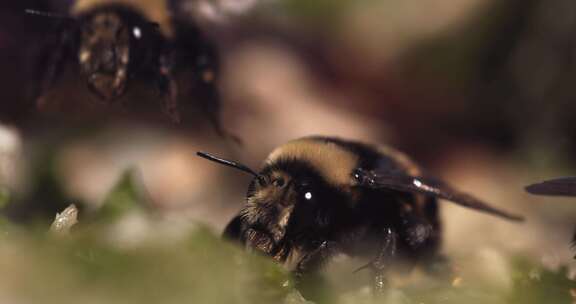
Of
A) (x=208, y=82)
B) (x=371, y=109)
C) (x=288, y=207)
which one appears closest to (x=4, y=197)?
(x=208, y=82)

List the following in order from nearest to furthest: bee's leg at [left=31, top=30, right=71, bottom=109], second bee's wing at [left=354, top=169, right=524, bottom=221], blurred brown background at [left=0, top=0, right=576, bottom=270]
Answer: second bee's wing at [left=354, top=169, right=524, bottom=221], bee's leg at [left=31, top=30, right=71, bottom=109], blurred brown background at [left=0, top=0, right=576, bottom=270]

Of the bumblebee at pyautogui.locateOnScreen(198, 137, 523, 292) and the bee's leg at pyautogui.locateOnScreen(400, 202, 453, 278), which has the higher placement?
the bumblebee at pyautogui.locateOnScreen(198, 137, 523, 292)

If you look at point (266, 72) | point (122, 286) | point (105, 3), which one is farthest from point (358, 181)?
point (266, 72)

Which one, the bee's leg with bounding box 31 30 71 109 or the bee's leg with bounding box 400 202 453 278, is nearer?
the bee's leg with bounding box 400 202 453 278

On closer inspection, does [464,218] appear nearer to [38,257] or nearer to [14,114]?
[14,114]

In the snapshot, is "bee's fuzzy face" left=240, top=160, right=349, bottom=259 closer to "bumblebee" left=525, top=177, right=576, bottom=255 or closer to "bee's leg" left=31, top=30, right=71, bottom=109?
"bumblebee" left=525, top=177, right=576, bottom=255

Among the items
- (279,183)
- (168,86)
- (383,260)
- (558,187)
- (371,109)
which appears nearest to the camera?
(558,187)

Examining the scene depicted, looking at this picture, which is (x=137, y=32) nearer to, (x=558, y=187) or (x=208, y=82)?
(x=208, y=82)

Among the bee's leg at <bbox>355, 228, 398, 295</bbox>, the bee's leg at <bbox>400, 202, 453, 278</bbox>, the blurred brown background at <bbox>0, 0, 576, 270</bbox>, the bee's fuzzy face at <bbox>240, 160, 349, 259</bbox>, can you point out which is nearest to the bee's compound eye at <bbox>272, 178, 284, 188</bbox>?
the bee's fuzzy face at <bbox>240, 160, 349, 259</bbox>
